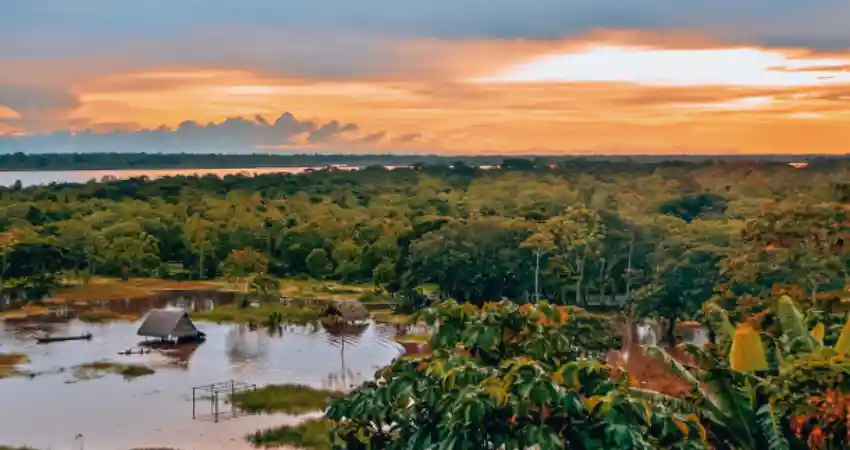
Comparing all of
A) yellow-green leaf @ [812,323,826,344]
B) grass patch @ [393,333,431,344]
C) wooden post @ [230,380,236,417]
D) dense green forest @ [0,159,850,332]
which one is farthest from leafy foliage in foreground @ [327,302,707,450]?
grass patch @ [393,333,431,344]

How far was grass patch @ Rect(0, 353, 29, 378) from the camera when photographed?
22.6m

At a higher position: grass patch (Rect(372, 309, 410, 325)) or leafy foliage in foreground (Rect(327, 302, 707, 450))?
leafy foliage in foreground (Rect(327, 302, 707, 450))

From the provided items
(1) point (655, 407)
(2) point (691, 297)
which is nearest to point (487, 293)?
(2) point (691, 297)

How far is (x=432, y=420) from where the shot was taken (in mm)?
7371

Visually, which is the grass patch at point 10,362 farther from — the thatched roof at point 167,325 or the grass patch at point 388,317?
the grass patch at point 388,317

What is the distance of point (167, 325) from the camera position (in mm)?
26562

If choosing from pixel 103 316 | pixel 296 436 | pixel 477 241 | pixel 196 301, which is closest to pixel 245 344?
pixel 103 316

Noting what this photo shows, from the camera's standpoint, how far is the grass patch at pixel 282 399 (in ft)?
62.7

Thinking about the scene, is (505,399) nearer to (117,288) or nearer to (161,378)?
(161,378)

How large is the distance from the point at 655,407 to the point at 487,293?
981 inches

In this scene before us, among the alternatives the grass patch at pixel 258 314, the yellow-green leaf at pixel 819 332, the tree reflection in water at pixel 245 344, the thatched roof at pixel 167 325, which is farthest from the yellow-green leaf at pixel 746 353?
the grass patch at pixel 258 314

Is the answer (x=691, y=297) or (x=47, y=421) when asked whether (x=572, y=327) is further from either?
(x=691, y=297)

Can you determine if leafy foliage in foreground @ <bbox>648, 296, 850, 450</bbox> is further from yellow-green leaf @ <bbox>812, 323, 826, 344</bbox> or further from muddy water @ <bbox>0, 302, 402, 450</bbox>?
muddy water @ <bbox>0, 302, 402, 450</bbox>

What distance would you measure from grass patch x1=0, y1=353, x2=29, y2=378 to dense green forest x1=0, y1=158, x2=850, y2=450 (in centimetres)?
1104
